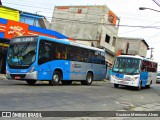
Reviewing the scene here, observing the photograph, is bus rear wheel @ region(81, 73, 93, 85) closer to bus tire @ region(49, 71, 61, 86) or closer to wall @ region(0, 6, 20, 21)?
bus tire @ region(49, 71, 61, 86)

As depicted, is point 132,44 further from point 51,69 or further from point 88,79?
point 51,69

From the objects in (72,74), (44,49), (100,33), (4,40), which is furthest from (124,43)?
(44,49)

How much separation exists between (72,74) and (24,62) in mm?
4830

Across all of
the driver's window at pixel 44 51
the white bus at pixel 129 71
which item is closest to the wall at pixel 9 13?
the white bus at pixel 129 71

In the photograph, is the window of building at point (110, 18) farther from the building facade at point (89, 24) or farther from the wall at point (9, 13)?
the wall at point (9, 13)

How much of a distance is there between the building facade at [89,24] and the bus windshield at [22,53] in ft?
77.2

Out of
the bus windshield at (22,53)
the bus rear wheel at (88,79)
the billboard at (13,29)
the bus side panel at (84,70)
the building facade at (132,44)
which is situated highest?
the building facade at (132,44)

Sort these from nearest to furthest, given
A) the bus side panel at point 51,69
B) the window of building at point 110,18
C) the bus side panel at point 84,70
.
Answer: the bus side panel at point 51,69
the bus side panel at point 84,70
the window of building at point 110,18

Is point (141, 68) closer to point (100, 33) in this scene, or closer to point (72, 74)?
point (72, 74)

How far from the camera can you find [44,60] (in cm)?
1808

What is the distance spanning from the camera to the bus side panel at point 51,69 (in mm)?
17875

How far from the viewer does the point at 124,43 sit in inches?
2333

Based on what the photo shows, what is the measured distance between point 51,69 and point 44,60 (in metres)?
0.95

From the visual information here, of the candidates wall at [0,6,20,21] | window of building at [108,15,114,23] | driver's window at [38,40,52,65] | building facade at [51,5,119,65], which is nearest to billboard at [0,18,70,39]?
wall at [0,6,20,21]
